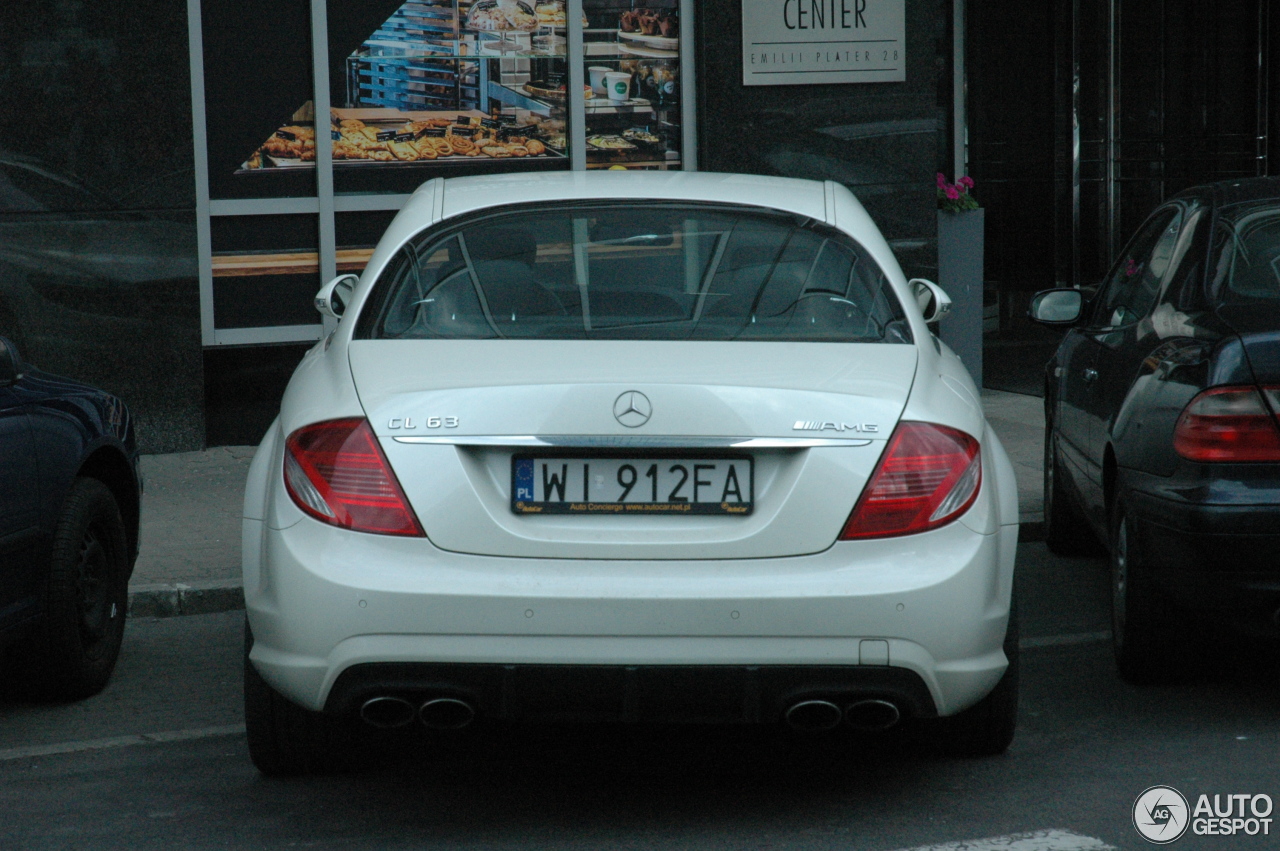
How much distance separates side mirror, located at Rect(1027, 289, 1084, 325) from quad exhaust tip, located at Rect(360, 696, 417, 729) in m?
3.51

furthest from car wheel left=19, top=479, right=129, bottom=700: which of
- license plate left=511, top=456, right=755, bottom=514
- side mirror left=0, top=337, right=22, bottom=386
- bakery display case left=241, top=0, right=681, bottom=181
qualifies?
bakery display case left=241, top=0, right=681, bottom=181

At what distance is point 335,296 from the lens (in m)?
6.02

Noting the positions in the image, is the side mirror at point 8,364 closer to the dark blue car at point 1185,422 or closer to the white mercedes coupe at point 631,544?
the white mercedes coupe at point 631,544

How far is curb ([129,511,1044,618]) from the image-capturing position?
268 inches

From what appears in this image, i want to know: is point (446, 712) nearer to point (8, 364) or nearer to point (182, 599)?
point (8, 364)

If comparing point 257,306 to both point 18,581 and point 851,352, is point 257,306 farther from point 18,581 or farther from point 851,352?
point 851,352

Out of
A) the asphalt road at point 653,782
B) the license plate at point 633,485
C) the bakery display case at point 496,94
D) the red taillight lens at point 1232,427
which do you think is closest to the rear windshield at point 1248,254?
the red taillight lens at point 1232,427

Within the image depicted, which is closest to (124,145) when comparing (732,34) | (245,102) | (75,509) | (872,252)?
(245,102)

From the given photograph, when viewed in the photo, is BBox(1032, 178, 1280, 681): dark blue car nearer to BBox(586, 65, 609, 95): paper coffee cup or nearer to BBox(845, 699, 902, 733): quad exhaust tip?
BBox(845, 699, 902, 733): quad exhaust tip

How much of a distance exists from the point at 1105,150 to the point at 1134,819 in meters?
11.3

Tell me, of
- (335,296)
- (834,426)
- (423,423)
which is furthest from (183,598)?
(834,426)

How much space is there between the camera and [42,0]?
9836mm

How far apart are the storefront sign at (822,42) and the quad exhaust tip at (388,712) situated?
325 inches

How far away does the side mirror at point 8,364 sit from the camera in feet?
16.4
